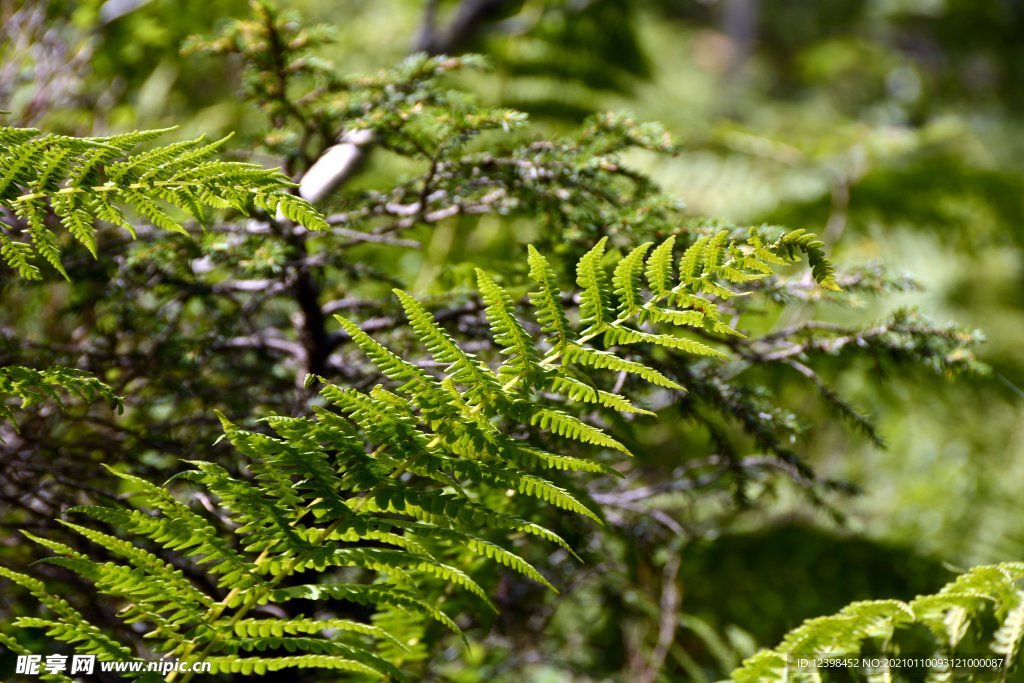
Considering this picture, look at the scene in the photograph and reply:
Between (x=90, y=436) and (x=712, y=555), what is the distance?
1.32 meters

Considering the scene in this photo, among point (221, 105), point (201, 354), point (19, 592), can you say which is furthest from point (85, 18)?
point (19, 592)

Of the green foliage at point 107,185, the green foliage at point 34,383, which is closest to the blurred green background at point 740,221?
the green foliage at point 107,185

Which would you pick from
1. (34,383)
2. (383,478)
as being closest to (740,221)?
(383,478)

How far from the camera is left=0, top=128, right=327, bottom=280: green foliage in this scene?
681 millimetres

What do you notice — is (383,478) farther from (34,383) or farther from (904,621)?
(904,621)

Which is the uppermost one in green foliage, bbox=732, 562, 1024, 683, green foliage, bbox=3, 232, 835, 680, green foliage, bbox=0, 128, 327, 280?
green foliage, bbox=0, 128, 327, 280

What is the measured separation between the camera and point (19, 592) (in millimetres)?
1033

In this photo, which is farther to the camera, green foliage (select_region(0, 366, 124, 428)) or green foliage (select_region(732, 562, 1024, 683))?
green foliage (select_region(732, 562, 1024, 683))

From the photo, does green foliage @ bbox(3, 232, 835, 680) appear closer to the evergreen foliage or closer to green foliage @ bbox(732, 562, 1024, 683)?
the evergreen foliage

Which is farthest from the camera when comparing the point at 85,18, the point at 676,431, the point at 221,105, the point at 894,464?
the point at 894,464

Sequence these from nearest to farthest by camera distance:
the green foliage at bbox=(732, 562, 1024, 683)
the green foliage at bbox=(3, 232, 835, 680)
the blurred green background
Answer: the green foliage at bbox=(3, 232, 835, 680), the green foliage at bbox=(732, 562, 1024, 683), the blurred green background

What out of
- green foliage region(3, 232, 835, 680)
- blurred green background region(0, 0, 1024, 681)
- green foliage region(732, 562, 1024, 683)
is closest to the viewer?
green foliage region(3, 232, 835, 680)

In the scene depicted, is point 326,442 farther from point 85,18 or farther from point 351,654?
point 85,18

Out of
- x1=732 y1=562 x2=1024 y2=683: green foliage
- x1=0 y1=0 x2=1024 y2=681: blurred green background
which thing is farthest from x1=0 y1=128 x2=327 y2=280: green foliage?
x1=732 y1=562 x2=1024 y2=683: green foliage
